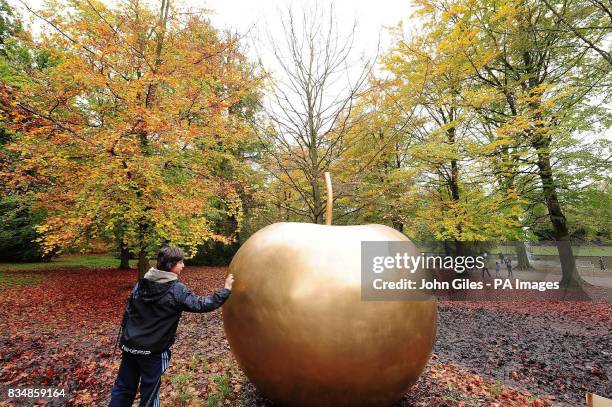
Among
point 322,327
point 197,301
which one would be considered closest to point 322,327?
point 322,327

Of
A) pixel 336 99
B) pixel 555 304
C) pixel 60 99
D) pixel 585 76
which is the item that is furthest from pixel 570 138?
pixel 60 99

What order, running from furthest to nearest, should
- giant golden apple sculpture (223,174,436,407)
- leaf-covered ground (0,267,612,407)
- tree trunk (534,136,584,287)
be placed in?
tree trunk (534,136,584,287) < leaf-covered ground (0,267,612,407) < giant golden apple sculpture (223,174,436,407)

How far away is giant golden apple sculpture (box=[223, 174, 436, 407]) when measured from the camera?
295 centimetres

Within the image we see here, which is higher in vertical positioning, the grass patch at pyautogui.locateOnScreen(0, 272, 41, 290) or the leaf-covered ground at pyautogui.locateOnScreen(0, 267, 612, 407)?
the grass patch at pyautogui.locateOnScreen(0, 272, 41, 290)

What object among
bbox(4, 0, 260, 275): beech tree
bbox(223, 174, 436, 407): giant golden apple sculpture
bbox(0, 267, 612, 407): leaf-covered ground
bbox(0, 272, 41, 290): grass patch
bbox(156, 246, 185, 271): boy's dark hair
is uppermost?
bbox(4, 0, 260, 275): beech tree

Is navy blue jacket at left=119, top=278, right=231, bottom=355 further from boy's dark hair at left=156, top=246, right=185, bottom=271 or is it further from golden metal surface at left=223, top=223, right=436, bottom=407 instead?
golden metal surface at left=223, top=223, right=436, bottom=407

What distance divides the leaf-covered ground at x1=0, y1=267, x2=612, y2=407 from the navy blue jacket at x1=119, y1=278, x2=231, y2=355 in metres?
1.33

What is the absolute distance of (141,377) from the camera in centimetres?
319

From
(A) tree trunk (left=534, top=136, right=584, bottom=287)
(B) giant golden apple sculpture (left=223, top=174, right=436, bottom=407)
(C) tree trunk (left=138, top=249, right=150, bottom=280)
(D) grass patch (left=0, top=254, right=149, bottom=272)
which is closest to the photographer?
(B) giant golden apple sculpture (left=223, top=174, right=436, bottom=407)

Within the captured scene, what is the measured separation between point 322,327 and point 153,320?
4.80ft

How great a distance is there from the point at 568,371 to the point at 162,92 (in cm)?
1032

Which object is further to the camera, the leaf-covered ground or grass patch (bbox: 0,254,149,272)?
grass patch (bbox: 0,254,149,272)

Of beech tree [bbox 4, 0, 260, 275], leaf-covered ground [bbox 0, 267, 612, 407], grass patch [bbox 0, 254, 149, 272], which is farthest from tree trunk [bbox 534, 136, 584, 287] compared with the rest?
grass patch [bbox 0, 254, 149, 272]

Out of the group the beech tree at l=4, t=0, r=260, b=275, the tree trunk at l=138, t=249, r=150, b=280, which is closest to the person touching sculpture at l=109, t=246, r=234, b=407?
the beech tree at l=4, t=0, r=260, b=275
